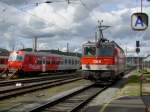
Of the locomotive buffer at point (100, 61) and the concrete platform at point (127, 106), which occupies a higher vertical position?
the locomotive buffer at point (100, 61)

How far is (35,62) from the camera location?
50.2m

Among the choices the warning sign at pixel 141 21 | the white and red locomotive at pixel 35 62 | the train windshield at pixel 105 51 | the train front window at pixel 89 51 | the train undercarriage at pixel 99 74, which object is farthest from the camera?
the white and red locomotive at pixel 35 62

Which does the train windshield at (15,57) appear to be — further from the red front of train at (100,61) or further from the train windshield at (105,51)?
the train windshield at (105,51)

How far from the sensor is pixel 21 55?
47156mm

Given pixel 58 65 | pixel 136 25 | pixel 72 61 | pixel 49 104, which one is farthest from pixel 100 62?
pixel 72 61

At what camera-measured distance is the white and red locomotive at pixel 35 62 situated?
154 ft

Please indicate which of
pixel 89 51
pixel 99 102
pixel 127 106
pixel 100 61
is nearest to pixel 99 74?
pixel 100 61

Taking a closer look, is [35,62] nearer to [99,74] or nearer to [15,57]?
[15,57]

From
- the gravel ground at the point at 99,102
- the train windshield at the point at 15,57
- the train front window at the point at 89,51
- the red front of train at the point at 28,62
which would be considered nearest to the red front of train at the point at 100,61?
the train front window at the point at 89,51

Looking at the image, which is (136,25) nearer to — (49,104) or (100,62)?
(49,104)

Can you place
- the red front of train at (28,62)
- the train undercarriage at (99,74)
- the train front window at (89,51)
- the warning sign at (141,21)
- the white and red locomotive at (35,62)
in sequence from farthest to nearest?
the white and red locomotive at (35,62) → the red front of train at (28,62) → the train front window at (89,51) → the train undercarriage at (99,74) → the warning sign at (141,21)

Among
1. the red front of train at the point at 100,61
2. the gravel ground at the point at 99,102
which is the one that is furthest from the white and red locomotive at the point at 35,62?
the gravel ground at the point at 99,102

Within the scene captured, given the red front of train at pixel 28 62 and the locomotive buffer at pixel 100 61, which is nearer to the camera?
the locomotive buffer at pixel 100 61

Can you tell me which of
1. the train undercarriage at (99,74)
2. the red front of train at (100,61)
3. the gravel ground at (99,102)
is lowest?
the gravel ground at (99,102)
